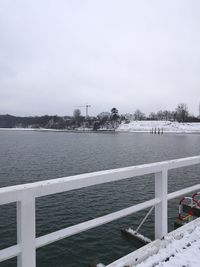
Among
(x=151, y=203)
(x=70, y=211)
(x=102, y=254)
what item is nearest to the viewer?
(x=151, y=203)

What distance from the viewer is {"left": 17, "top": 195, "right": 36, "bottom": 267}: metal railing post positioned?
2105 mm

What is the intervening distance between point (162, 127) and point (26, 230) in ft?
467

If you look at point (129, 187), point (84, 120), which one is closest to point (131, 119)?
point (84, 120)

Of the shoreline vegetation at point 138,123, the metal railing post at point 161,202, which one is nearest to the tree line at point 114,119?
the shoreline vegetation at point 138,123

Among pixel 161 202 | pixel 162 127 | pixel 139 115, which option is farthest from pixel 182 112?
pixel 161 202

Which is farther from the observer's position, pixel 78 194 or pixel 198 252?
pixel 78 194

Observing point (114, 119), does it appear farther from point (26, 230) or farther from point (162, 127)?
point (26, 230)

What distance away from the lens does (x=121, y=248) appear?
725cm

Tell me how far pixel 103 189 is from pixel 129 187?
59.5 inches

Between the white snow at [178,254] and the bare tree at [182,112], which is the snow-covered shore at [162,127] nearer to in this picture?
the bare tree at [182,112]

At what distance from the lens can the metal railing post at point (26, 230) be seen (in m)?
2.11

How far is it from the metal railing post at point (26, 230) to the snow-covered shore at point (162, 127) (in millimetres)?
130928

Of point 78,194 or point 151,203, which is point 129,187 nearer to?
point 78,194

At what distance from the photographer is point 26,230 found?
6.98 feet
